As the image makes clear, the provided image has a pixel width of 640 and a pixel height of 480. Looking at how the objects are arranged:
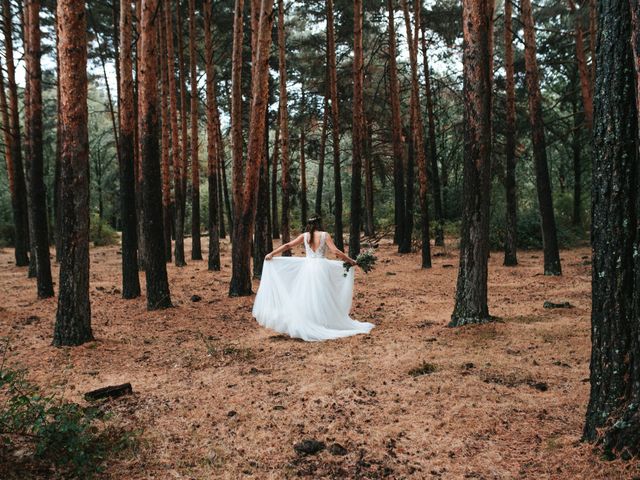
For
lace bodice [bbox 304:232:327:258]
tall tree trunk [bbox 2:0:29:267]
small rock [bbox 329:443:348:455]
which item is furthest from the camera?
tall tree trunk [bbox 2:0:29:267]

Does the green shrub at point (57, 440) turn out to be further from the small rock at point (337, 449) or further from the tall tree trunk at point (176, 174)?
the tall tree trunk at point (176, 174)

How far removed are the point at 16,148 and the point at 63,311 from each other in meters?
12.0

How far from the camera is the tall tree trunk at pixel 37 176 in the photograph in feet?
38.3

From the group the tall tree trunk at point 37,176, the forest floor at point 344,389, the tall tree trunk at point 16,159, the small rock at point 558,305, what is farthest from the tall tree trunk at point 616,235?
the tall tree trunk at point 16,159

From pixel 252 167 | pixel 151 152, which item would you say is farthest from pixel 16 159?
pixel 252 167

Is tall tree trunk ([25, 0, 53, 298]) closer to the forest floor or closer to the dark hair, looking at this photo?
the forest floor

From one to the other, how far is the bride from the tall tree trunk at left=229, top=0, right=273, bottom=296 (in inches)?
114

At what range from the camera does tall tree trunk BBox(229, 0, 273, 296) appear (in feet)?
37.4

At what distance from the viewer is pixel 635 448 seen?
3.39 meters

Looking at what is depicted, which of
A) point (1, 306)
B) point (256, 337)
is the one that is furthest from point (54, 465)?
point (1, 306)

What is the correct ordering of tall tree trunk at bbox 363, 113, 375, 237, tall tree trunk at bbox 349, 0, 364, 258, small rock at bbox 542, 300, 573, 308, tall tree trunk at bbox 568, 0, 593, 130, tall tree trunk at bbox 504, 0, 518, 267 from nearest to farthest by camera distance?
small rock at bbox 542, 300, 573, 308
tall tree trunk at bbox 504, 0, 518, 267
tall tree trunk at bbox 568, 0, 593, 130
tall tree trunk at bbox 349, 0, 364, 258
tall tree trunk at bbox 363, 113, 375, 237

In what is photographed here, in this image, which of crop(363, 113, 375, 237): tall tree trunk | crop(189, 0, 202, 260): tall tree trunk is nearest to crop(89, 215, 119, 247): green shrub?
crop(189, 0, 202, 260): tall tree trunk

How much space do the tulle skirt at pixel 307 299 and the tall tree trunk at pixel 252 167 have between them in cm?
290

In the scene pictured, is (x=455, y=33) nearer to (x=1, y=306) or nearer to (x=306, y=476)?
(x=1, y=306)
